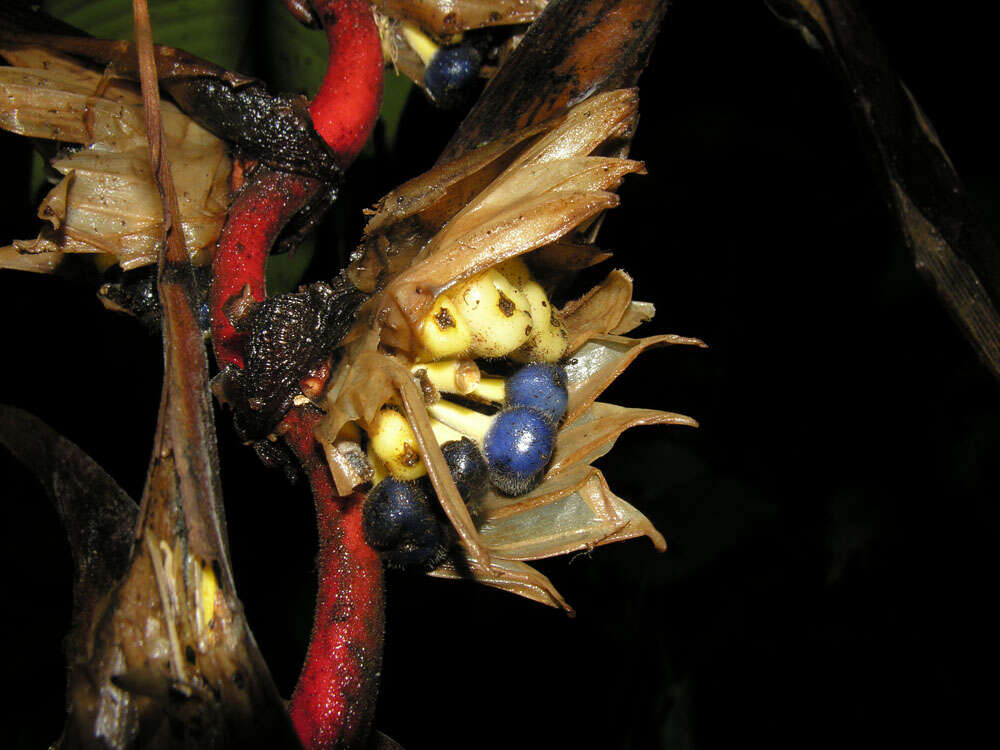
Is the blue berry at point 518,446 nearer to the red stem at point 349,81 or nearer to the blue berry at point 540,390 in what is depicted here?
the blue berry at point 540,390

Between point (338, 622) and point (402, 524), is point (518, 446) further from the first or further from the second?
point (338, 622)

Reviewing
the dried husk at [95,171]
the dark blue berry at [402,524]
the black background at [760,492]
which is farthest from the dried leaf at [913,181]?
the black background at [760,492]

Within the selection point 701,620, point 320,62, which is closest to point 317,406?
point 320,62

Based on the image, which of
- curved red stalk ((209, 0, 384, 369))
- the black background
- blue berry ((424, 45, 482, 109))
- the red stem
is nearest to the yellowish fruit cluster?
curved red stalk ((209, 0, 384, 369))

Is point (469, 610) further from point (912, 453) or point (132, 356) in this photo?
point (912, 453)

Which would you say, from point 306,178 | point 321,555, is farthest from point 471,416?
A: point 306,178
